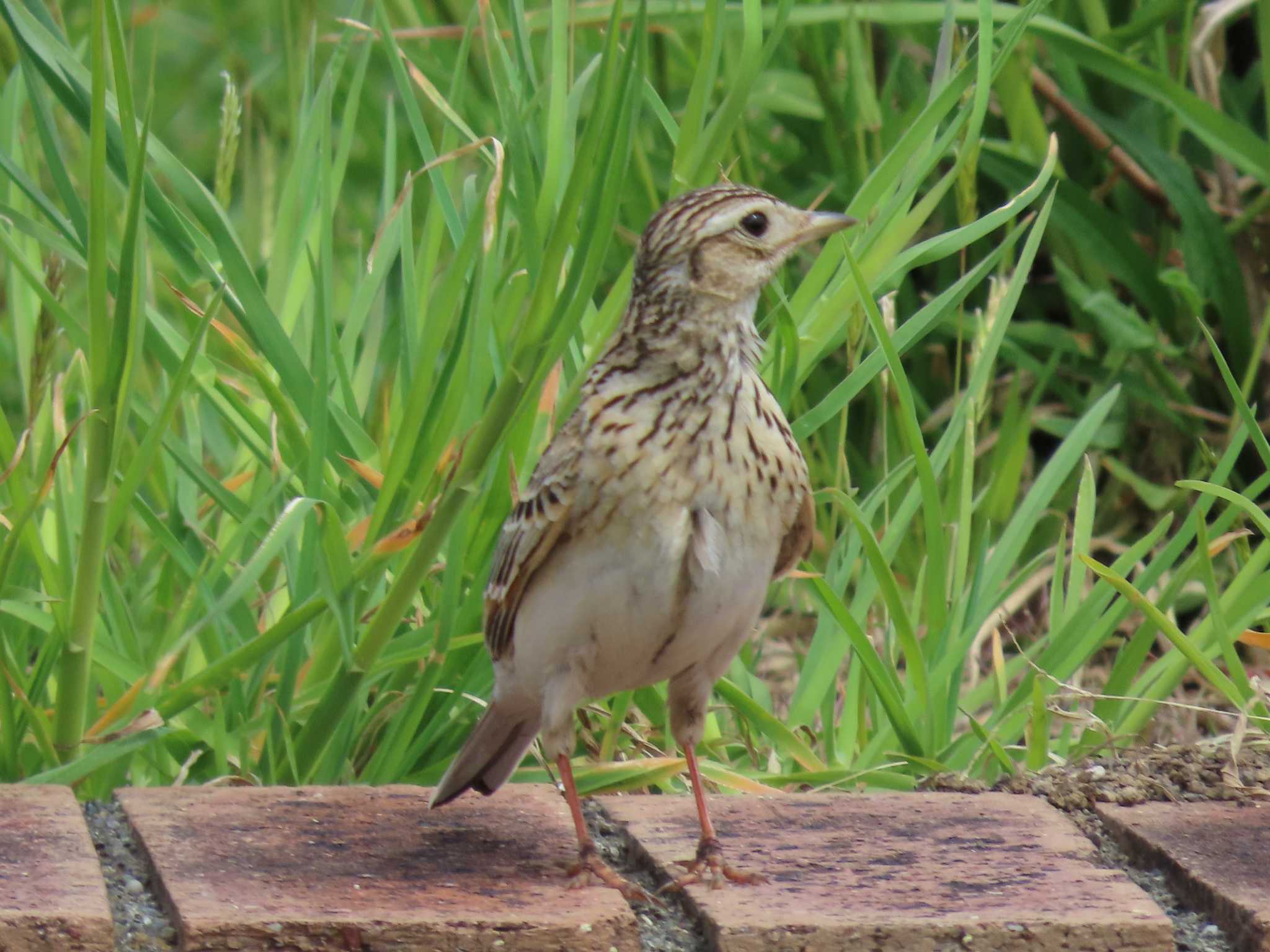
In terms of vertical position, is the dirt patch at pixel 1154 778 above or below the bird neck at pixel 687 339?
below

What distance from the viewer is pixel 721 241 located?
2.62 m

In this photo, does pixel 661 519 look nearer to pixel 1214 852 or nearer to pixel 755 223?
pixel 755 223

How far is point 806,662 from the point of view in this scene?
3.20 metres

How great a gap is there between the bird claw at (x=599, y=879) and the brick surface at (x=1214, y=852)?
2.06 feet

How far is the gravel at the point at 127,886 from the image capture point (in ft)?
→ 6.80

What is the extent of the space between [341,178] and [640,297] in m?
0.96

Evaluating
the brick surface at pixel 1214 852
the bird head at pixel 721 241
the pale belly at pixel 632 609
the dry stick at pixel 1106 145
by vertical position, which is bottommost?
the brick surface at pixel 1214 852

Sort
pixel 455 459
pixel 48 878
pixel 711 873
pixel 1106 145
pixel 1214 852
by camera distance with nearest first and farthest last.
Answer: pixel 48 878 → pixel 711 873 → pixel 1214 852 → pixel 455 459 → pixel 1106 145

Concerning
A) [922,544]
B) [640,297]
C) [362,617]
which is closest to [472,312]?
[640,297]

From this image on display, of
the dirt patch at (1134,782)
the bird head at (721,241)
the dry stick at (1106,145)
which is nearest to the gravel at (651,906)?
the dirt patch at (1134,782)

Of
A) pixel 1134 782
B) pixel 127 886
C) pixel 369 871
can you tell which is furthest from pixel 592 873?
pixel 1134 782

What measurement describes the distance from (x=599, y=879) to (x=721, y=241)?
0.89 m

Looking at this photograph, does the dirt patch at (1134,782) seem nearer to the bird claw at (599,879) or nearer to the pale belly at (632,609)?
the pale belly at (632,609)

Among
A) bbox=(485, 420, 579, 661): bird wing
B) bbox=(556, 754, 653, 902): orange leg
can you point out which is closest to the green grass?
bbox=(485, 420, 579, 661): bird wing
